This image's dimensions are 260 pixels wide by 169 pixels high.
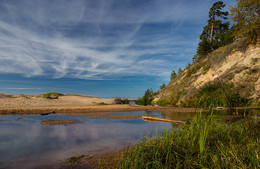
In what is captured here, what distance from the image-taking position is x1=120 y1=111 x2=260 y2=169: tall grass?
2.51 meters

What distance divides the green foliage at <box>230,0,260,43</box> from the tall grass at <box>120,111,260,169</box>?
17.9 m

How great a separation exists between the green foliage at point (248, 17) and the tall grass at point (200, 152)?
706 inches

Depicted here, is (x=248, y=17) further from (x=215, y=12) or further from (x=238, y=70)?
(x=215, y=12)

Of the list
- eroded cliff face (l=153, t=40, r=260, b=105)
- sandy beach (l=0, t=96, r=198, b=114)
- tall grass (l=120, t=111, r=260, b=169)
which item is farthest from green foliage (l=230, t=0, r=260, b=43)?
tall grass (l=120, t=111, r=260, b=169)

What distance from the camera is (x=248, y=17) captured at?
699 inches

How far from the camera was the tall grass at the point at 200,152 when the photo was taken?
8.24 ft

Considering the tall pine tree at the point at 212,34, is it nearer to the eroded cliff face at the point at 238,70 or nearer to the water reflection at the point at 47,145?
the eroded cliff face at the point at 238,70

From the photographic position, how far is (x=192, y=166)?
2699mm

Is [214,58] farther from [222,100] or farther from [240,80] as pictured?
[222,100]

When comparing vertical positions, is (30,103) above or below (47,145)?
above

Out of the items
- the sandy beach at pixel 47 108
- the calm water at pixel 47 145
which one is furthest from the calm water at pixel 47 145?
the sandy beach at pixel 47 108

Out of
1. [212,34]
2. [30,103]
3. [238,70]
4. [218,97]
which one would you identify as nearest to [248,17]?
[238,70]

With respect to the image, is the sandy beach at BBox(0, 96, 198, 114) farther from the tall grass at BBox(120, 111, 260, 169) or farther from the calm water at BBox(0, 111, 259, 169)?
the tall grass at BBox(120, 111, 260, 169)

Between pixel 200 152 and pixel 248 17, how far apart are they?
2106cm
